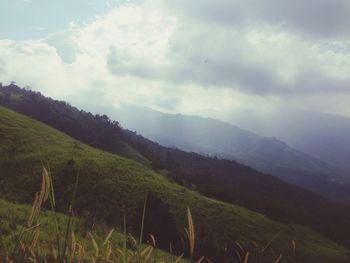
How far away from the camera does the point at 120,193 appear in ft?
184

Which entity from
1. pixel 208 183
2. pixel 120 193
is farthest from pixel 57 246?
pixel 208 183

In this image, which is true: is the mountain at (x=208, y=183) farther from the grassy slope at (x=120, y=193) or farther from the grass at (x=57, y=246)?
the grass at (x=57, y=246)

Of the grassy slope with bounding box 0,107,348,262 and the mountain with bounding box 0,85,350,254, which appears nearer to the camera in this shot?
the grassy slope with bounding box 0,107,348,262

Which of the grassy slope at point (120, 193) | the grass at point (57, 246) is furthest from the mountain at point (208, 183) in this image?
the grass at point (57, 246)

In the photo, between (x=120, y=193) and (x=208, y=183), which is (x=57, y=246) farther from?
(x=208, y=183)

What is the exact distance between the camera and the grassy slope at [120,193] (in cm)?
5034

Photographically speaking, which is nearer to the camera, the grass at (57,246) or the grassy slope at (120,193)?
the grass at (57,246)

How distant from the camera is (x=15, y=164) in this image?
57.3 metres

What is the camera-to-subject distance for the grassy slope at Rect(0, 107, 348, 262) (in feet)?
165

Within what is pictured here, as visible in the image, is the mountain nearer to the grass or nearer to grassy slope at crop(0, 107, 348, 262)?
grassy slope at crop(0, 107, 348, 262)

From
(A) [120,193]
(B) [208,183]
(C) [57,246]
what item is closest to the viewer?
(C) [57,246]

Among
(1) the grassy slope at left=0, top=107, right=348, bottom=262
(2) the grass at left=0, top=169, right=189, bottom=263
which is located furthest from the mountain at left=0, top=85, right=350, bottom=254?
(2) the grass at left=0, top=169, right=189, bottom=263

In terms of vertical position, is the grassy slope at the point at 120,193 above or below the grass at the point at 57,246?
below

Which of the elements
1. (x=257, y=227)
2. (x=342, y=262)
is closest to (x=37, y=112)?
(x=257, y=227)
